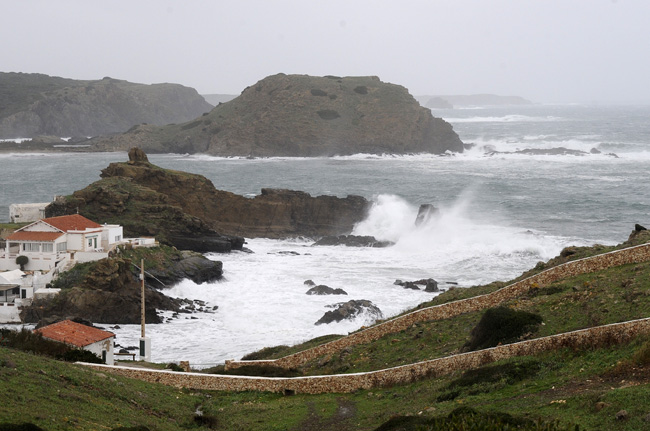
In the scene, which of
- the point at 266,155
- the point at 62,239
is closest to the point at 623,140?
the point at 266,155

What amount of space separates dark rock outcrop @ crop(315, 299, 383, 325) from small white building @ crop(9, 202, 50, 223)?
1062 inches

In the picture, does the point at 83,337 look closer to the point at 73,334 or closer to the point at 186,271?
the point at 73,334

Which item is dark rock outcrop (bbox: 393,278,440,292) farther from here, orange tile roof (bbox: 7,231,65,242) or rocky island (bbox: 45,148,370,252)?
orange tile roof (bbox: 7,231,65,242)

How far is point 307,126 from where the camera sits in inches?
5812

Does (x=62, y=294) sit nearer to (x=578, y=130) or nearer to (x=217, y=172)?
(x=217, y=172)

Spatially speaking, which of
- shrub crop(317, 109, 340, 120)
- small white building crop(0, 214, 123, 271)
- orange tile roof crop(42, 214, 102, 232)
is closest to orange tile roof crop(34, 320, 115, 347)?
small white building crop(0, 214, 123, 271)

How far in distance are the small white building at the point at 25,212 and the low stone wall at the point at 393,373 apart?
33.9 meters

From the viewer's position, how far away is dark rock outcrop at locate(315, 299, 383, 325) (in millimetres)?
34344

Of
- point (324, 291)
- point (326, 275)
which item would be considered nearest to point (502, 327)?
point (324, 291)

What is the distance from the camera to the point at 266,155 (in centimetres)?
14188

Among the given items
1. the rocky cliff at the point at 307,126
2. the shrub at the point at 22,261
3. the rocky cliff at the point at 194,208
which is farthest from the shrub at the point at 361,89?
the shrub at the point at 22,261

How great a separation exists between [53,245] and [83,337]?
13.9m

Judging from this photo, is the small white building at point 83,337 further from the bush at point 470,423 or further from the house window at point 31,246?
the bush at point 470,423

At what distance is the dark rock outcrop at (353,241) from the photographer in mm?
57875
